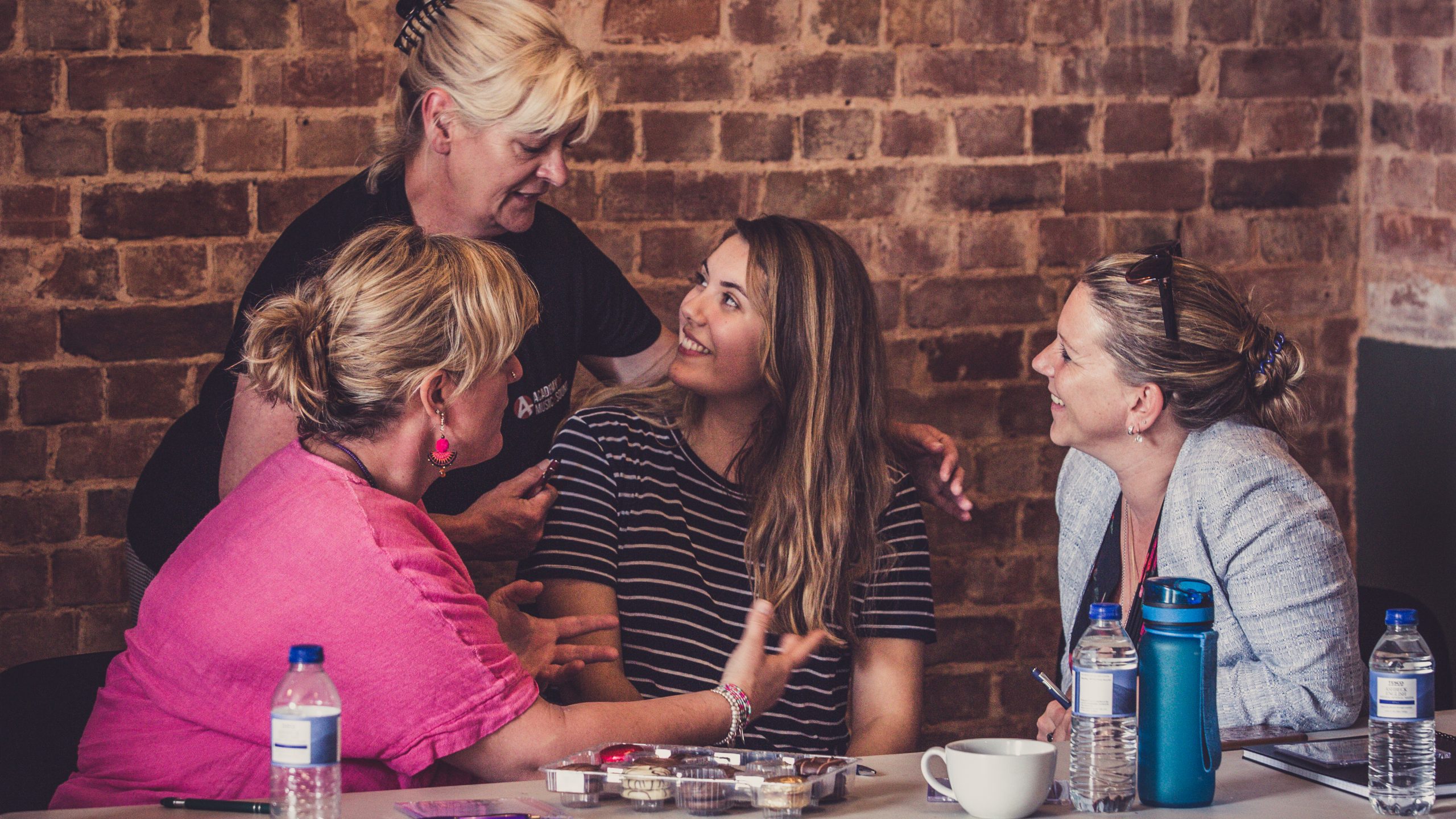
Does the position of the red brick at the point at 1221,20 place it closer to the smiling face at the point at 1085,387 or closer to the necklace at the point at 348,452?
the smiling face at the point at 1085,387

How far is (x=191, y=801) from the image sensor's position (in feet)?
4.75

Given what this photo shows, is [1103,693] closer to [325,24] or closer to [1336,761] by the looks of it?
[1336,761]

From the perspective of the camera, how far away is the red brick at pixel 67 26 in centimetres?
251

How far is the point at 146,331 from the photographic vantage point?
262 cm

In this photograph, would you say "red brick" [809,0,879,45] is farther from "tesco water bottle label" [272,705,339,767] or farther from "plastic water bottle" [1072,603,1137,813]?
"tesco water bottle label" [272,705,339,767]

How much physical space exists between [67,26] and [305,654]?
66.8 inches

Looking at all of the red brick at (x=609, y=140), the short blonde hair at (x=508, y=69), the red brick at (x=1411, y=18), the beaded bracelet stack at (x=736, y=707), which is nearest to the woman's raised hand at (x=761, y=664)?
the beaded bracelet stack at (x=736, y=707)

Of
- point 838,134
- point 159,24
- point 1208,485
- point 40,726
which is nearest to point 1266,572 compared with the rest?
point 1208,485

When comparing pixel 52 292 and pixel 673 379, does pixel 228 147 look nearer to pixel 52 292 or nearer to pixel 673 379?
pixel 52 292

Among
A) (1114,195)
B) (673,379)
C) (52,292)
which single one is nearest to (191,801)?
(673,379)

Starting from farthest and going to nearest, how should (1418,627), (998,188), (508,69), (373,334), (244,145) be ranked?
(998,188) < (244,145) < (1418,627) < (508,69) < (373,334)

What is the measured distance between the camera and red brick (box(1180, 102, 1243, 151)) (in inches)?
122

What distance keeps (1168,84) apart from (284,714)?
246cm

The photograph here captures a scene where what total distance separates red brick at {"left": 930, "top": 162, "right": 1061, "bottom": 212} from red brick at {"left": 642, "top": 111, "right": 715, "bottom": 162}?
51 cm
